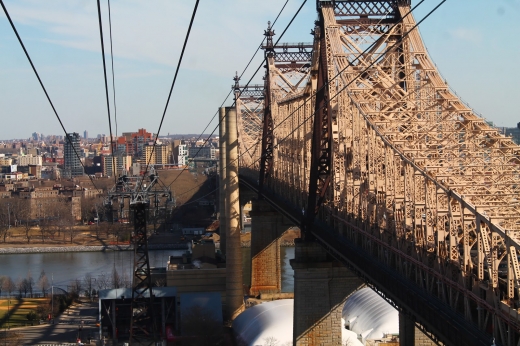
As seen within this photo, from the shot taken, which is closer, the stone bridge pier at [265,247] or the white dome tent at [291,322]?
the white dome tent at [291,322]

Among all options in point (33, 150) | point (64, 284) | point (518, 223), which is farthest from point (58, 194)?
point (33, 150)

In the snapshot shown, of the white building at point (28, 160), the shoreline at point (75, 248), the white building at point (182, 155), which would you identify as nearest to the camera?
the shoreline at point (75, 248)

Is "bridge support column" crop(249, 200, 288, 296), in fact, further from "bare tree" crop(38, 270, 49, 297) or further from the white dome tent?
"bare tree" crop(38, 270, 49, 297)

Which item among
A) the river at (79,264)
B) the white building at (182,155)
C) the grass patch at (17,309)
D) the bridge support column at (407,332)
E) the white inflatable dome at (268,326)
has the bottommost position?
the grass patch at (17,309)

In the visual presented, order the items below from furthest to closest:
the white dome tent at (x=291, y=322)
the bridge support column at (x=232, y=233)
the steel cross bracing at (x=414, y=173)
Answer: the bridge support column at (x=232, y=233) → the white dome tent at (x=291, y=322) → the steel cross bracing at (x=414, y=173)

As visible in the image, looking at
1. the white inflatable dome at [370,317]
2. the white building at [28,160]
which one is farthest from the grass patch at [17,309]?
the white building at [28,160]

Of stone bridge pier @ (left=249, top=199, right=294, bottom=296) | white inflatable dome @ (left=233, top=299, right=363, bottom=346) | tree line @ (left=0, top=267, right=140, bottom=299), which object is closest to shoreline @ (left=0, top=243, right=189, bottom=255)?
tree line @ (left=0, top=267, right=140, bottom=299)

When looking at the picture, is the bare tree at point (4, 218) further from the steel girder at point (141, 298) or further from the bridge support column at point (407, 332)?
the bridge support column at point (407, 332)
